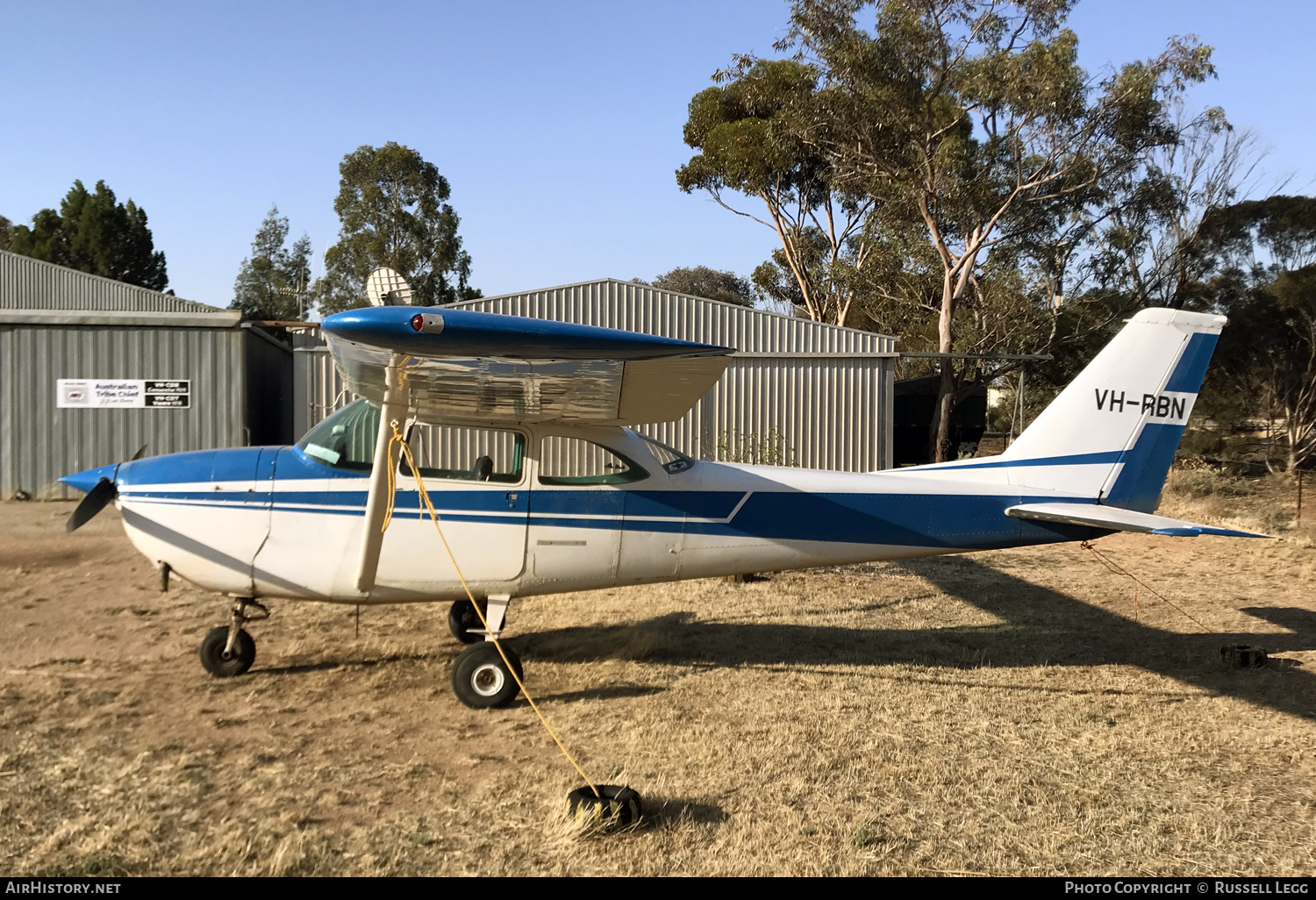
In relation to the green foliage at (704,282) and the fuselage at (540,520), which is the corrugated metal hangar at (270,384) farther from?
the green foliage at (704,282)

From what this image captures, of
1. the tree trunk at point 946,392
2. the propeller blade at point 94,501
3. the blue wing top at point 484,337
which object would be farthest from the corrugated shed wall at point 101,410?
the tree trunk at point 946,392

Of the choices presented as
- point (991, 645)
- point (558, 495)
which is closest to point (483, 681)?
point (558, 495)

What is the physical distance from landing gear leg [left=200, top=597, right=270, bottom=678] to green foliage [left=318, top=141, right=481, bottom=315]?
33305mm

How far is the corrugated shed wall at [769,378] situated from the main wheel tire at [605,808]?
39.4 feet

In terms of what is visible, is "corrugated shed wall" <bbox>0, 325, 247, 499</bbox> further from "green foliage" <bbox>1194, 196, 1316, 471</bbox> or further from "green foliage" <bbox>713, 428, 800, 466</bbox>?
"green foliage" <bbox>1194, 196, 1316, 471</bbox>

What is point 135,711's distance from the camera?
198 inches

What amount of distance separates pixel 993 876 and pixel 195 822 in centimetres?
334

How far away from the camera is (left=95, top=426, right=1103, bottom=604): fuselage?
5465 mm

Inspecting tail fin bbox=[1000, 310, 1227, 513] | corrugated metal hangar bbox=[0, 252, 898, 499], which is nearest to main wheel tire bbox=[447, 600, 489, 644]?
tail fin bbox=[1000, 310, 1227, 513]

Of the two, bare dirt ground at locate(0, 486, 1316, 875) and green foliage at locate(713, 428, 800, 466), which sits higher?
green foliage at locate(713, 428, 800, 466)

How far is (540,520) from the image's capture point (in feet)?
18.9

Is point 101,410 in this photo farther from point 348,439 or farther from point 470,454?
point 470,454

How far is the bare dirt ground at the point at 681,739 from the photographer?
355cm

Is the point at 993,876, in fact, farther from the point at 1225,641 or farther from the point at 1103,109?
the point at 1103,109
